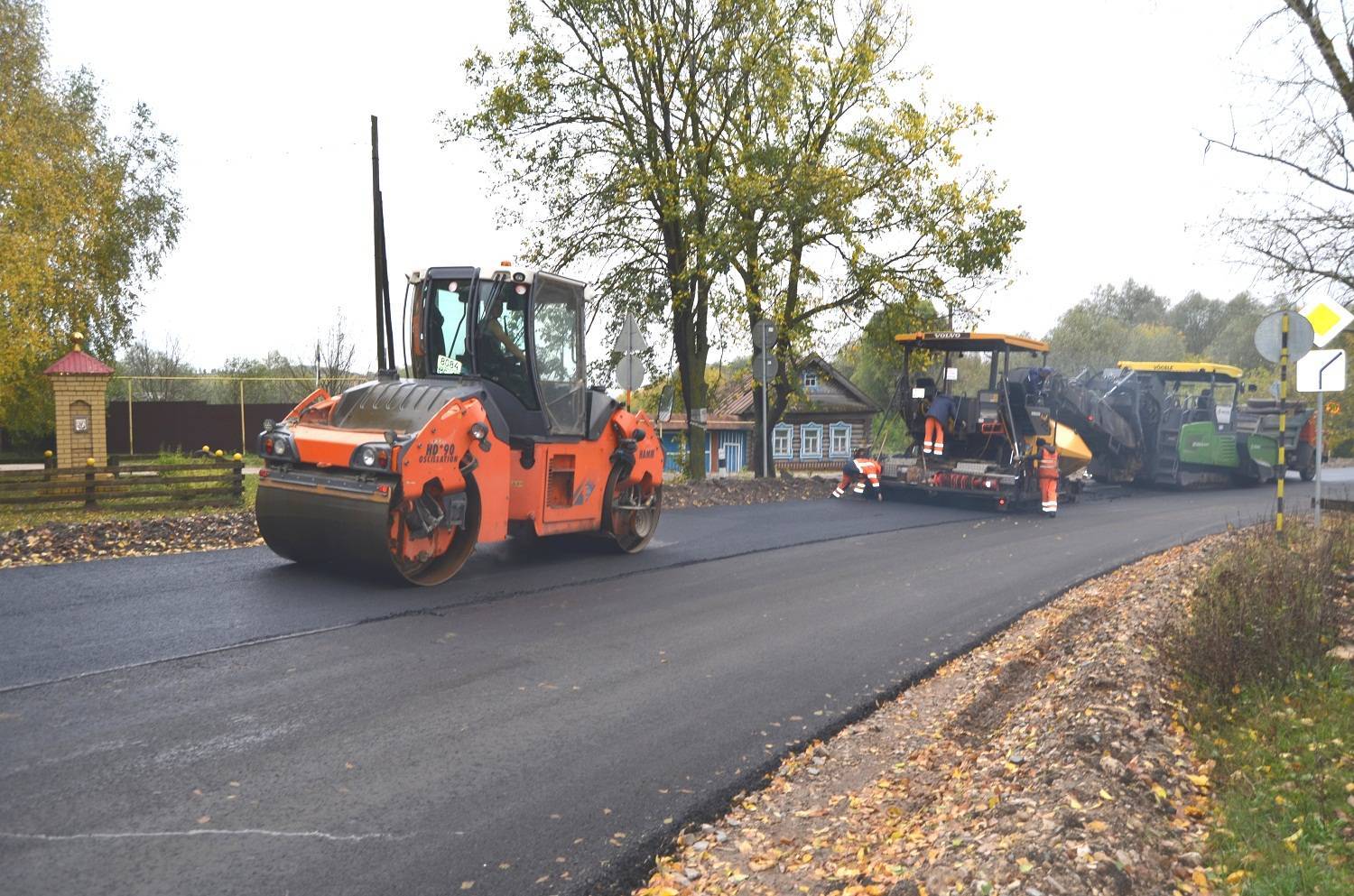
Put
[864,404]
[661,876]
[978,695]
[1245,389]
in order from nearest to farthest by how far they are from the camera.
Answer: [661,876] < [978,695] < [1245,389] < [864,404]

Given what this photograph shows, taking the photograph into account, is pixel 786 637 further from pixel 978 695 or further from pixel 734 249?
pixel 734 249

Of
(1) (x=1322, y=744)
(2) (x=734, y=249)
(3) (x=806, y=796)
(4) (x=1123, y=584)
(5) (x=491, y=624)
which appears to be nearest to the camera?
(3) (x=806, y=796)

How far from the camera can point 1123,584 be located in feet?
33.4

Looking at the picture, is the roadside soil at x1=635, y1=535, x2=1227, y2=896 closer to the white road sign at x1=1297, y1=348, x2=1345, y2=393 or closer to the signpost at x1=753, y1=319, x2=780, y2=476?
the white road sign at x1=1297, y1=348, x2=1345, y2=393

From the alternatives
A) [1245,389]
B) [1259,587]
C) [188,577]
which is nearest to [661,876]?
[1259,587]

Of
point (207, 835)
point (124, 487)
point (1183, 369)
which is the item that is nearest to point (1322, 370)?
point (207, 835)

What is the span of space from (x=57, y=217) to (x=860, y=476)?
16340 millimetres

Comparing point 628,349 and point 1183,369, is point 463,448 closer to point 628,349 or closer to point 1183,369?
point 628,349

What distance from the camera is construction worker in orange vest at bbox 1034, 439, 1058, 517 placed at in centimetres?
1692

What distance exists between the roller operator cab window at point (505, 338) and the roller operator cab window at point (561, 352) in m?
0.13

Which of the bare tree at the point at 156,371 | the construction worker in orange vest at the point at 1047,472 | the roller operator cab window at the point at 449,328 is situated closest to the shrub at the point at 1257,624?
the roller operator cab window at the point at 449,328

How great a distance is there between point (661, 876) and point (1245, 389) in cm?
2585

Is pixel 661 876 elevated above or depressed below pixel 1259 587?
below

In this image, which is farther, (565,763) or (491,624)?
(491,624)
